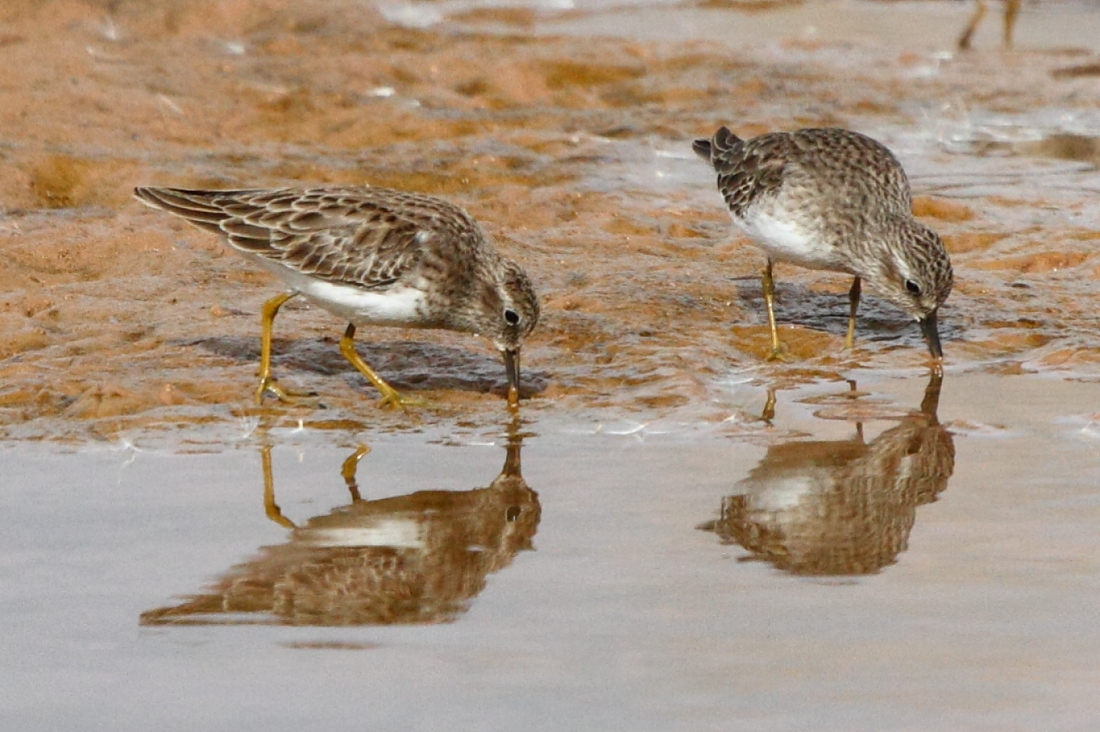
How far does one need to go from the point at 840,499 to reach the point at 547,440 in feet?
5.46

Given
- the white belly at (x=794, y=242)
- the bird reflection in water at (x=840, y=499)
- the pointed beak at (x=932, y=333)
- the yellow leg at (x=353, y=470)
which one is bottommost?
the yellow leg at (x=353, y=470)

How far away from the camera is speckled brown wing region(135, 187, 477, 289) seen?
9148mm

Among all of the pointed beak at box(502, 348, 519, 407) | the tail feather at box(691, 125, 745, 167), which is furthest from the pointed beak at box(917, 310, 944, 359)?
the pointed beak at box(502, 348, 519, 407)

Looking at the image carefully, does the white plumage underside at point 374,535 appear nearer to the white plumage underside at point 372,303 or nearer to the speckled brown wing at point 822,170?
the white plumage underside at point 372,303

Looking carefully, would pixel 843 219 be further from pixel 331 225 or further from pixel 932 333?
pixel 331 225

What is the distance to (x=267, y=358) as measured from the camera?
9281 millimetres

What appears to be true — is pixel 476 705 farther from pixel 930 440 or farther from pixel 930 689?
pixel 930 440

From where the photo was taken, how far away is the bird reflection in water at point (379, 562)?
20.0ft

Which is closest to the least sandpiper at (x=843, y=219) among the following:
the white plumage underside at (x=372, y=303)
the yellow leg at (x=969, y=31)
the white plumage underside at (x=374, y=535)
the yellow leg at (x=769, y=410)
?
the yellow leg at (x=769, y=410)

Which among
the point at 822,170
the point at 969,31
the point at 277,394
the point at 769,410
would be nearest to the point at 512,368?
the point at 277,394

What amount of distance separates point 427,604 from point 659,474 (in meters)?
1.91

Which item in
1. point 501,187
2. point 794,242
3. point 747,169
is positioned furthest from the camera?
point 501,187

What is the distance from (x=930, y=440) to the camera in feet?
27.7

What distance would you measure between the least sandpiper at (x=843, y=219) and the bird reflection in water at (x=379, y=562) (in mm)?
3211
